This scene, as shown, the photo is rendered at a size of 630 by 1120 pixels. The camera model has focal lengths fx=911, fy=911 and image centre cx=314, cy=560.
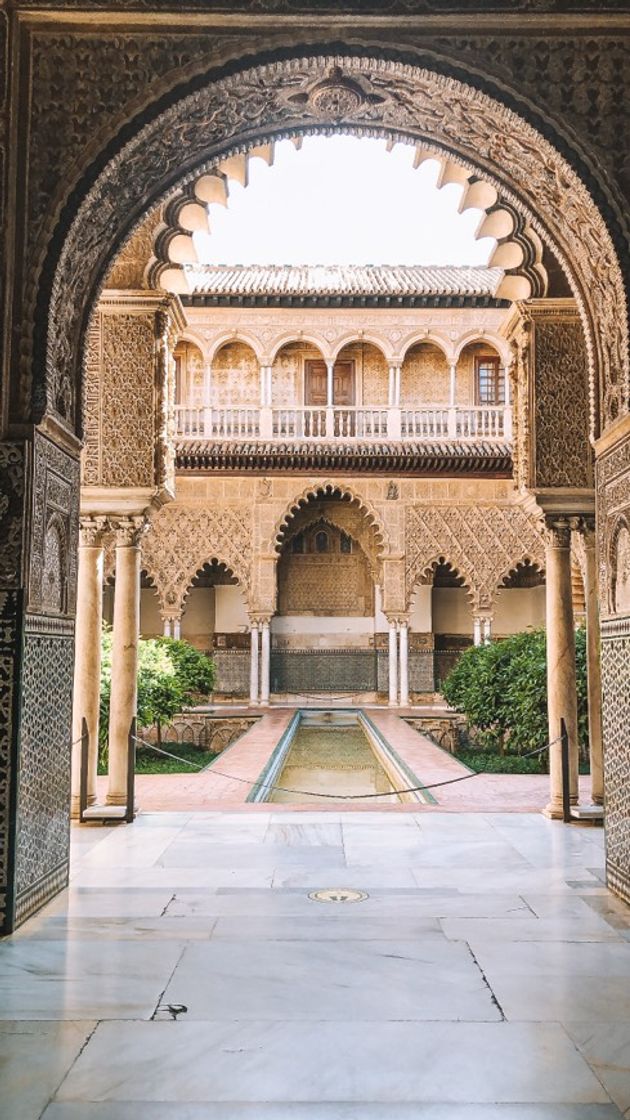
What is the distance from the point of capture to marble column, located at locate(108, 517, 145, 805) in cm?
633

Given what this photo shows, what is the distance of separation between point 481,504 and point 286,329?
5.22 metres

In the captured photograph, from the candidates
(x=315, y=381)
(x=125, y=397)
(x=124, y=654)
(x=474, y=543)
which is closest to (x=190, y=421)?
(x=315, y=381)

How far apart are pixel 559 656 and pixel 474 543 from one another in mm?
11512

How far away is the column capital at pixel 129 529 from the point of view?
21.0 feet

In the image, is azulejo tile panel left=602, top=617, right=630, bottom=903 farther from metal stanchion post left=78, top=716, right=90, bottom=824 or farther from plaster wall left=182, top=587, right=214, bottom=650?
plaster wall left=182, top=587, right=214, bottom=650

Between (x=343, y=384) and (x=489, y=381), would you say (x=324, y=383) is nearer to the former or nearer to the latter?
(x=343, y=384)

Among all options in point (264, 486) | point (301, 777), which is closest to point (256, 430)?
point (264, 486)

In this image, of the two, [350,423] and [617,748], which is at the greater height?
[350,423]

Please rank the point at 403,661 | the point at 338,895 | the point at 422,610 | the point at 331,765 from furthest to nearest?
the point at 422,610 → the point at 403,661 → the point at 331,765 → the point at 338,895

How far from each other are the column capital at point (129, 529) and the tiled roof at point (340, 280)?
40.1ft

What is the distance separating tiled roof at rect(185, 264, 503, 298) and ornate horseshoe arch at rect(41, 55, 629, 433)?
13442 millimetres

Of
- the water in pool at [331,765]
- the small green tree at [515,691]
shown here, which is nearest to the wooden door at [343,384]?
the water in pool at [331,765]

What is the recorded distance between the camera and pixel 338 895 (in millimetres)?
4164

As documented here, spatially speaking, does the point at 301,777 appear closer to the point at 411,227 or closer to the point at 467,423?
the point at 467,423
